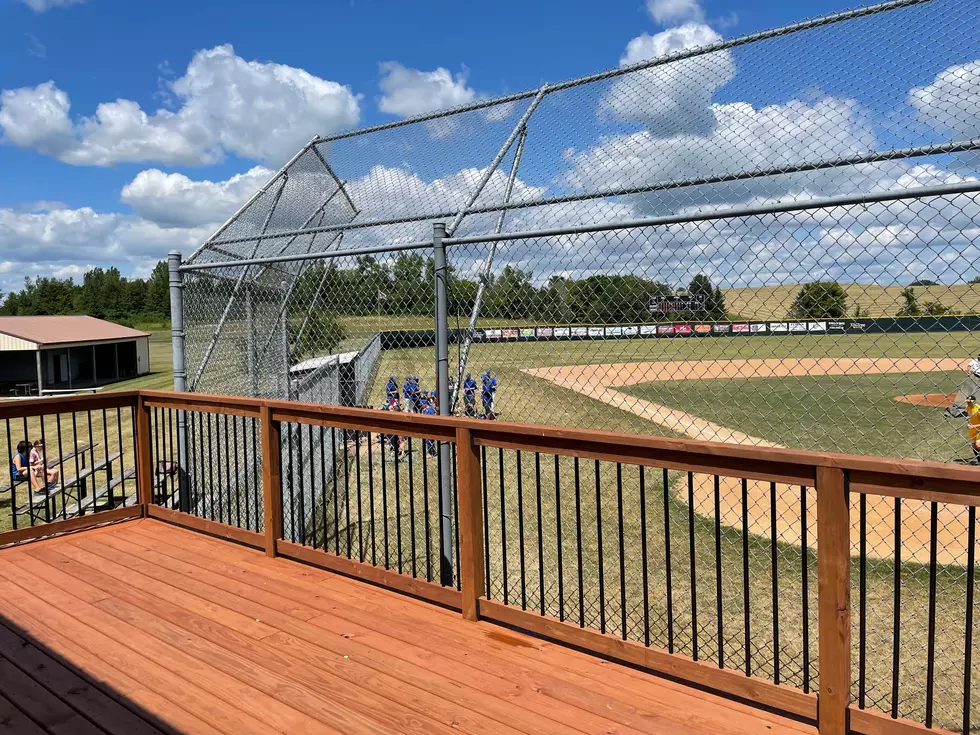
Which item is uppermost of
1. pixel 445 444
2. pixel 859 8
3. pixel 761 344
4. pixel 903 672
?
pixel 859 8

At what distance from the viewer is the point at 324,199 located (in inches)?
285

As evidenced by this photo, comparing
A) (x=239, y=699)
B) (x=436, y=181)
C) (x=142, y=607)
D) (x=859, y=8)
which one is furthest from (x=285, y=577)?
(x=859, y=8)

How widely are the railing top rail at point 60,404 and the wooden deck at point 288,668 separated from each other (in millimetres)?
1194

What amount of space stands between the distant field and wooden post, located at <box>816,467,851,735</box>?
0.74m

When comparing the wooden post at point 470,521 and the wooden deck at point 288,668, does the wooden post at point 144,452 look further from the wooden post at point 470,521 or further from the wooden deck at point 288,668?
the wooden post at point 470,521

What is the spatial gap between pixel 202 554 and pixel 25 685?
165cm

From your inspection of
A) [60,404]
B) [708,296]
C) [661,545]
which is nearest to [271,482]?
[60,404]

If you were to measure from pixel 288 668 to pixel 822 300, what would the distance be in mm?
2707

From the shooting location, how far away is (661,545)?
22.2 feet

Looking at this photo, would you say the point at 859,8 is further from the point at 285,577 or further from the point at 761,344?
the point at 285,577

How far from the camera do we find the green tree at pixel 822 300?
105 inches

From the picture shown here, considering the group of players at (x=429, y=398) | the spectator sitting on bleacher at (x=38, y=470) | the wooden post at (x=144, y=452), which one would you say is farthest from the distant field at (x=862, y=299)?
the spectator sitting on bleacher at (x=38, y=470)

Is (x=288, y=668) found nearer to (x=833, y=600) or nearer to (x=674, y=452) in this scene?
(x=674, y=452)

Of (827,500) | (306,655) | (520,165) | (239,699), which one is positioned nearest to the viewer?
(827,500)
